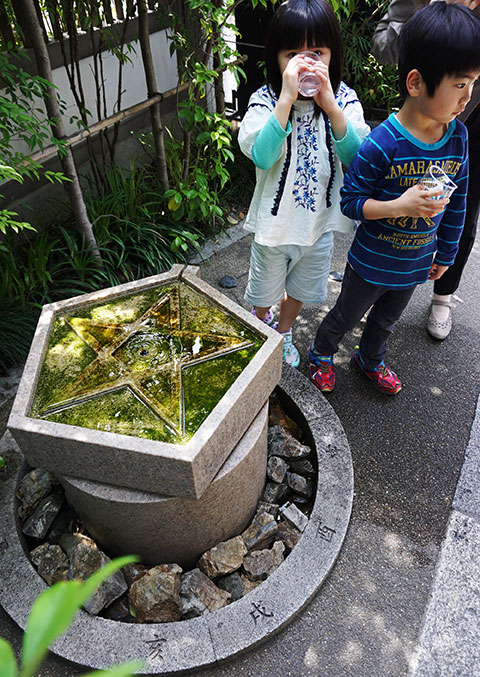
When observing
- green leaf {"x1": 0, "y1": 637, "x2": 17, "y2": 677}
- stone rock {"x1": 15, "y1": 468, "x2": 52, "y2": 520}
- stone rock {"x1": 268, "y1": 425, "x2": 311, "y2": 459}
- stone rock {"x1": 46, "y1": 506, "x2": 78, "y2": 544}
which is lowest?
stone rock {"x1": 268, "y1": 425, "x2": 311, "y2": 459}

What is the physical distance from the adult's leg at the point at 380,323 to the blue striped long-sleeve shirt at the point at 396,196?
193mm

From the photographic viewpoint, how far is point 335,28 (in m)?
1.99

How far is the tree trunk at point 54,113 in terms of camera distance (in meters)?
2.75

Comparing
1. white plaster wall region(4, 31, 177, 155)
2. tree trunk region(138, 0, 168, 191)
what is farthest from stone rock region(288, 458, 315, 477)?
white plaster wall region(4, 31, 177, 155)

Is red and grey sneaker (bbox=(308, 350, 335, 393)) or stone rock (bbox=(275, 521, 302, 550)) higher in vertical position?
red and grey sneaker (bbox=(308, 350, 335, 393))

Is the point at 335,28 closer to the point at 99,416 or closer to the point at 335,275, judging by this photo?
the point at 99,416

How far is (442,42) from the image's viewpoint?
1.68 metres

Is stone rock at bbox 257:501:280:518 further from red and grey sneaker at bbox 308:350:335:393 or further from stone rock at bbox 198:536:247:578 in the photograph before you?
red and grey sneaker at bbox 308:350:335:393

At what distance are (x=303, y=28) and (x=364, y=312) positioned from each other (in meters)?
1.39

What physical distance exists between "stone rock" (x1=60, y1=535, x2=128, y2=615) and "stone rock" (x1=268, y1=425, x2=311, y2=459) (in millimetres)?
942

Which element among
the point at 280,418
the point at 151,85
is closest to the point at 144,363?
the point at 280,418

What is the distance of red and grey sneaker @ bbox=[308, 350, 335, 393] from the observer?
2.94 meters

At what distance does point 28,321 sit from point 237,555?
2107 millimetres

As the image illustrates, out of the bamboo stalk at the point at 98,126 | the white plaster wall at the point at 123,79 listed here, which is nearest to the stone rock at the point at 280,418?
the bamboo stalk at the point at 98,126
